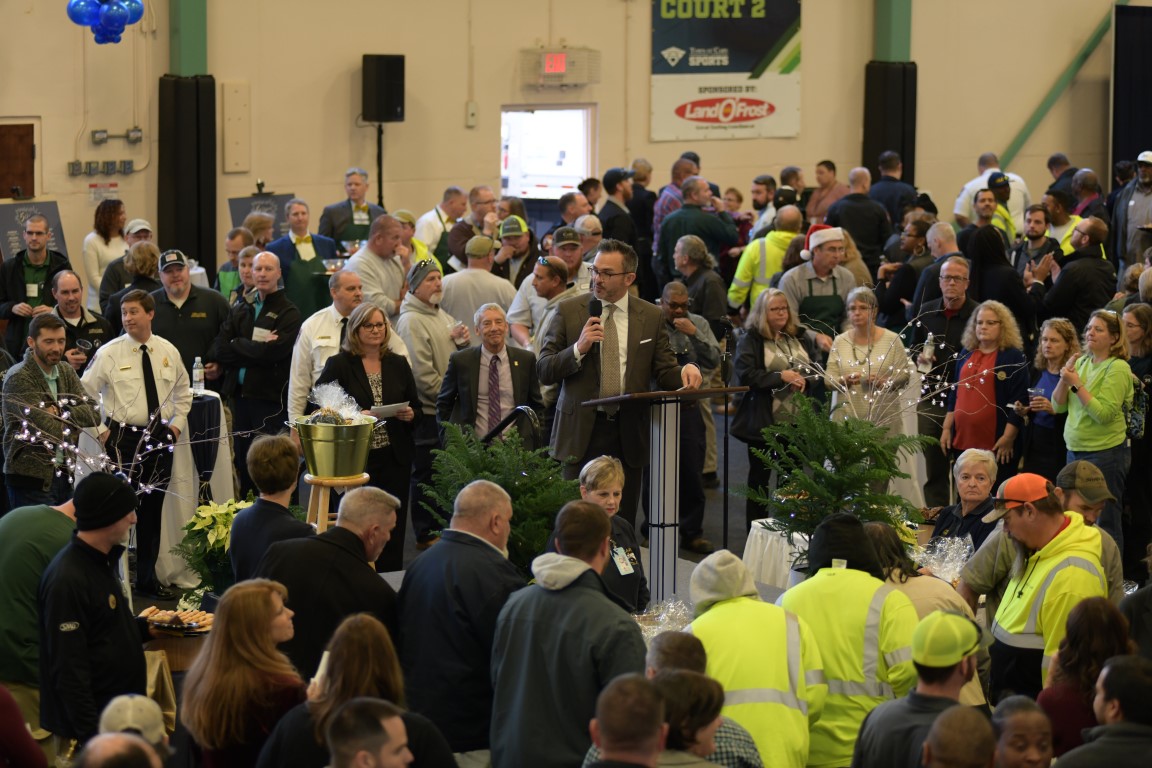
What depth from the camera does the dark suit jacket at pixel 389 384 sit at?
7.39m

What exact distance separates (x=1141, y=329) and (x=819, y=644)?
410cm

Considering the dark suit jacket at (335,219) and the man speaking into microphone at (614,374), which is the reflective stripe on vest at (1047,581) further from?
the dark suit jacket at (335,219)

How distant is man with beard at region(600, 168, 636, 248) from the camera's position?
41.7 feet

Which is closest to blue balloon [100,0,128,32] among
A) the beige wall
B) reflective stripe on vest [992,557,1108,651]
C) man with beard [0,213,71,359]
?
the beige wall

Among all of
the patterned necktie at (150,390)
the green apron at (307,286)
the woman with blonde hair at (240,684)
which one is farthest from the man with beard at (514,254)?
the woman with blonde hair at (240,684)

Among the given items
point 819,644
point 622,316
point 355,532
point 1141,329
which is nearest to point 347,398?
point 622,316

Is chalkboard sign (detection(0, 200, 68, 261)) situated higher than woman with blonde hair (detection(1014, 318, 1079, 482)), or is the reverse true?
chalkboard sign (detection(0, 200, 68, 261))

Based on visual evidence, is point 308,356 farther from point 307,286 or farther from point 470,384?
point 307,286

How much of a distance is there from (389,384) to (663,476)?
1.92 meters

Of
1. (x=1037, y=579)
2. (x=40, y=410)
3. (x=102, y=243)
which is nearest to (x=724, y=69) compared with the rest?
(x=102, y=243)

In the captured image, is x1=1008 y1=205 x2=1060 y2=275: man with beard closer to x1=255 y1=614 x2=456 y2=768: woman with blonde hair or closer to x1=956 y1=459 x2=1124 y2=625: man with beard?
x1=956 y1=459 x2=1124 y2=625: man with beard

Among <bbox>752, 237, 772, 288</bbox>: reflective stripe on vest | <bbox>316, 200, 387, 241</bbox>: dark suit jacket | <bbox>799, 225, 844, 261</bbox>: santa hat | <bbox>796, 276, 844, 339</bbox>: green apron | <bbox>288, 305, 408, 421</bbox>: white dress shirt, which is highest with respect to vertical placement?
<bbox>316, 200, 387, 241</bbox>: dark suit jacket

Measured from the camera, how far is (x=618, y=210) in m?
12.9

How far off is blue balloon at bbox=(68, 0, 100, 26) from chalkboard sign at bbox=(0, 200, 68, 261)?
5.37 feet
